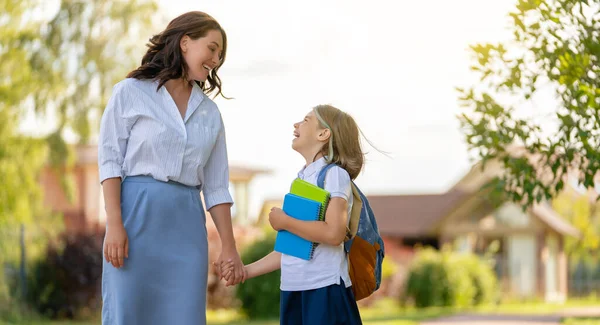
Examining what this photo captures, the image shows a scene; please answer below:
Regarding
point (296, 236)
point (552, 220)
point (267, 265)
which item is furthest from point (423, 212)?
point (296, 236)

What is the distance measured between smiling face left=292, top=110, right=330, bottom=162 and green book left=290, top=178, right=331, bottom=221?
0.17 meters

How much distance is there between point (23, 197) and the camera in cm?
2278

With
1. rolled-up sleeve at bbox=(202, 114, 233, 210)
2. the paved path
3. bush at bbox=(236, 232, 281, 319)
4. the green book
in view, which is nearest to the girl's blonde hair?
the green book

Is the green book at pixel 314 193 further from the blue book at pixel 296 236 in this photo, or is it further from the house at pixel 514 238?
the house at pixel 514 238

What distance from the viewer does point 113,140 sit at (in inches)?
162

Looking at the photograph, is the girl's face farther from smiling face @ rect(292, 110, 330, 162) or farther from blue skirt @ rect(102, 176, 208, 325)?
blue skirt @ rect(102, 176, 208, 325)

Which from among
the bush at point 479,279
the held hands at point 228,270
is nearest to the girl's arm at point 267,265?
the held hands at point 228,270

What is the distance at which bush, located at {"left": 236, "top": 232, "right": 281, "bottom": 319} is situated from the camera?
1711 centimetres

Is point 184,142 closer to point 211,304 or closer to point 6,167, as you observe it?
point 211,304

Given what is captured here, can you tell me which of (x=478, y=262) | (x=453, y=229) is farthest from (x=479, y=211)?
(x=478, y=262)

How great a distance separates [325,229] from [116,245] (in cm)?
90

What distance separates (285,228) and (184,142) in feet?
2.01

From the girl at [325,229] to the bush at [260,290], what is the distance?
41.0 ft

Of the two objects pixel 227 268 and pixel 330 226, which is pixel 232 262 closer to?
pixel 227 268
